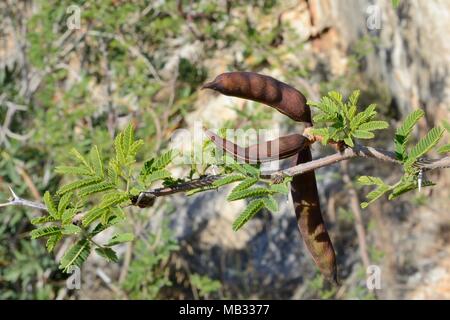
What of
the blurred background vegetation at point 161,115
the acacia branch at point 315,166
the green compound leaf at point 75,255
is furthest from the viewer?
the blurred background vegetation at point 161,115

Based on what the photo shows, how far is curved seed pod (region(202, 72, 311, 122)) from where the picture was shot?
1335 mm

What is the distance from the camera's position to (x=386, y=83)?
380 centimetres

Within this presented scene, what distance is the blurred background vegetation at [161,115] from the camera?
3344 mm

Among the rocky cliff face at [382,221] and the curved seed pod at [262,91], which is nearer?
the curved seed pod at [262,91]

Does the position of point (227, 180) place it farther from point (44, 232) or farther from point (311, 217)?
point (44, 232)

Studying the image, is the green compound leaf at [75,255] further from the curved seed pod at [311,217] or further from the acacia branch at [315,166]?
the curved seed pod at [311,217]

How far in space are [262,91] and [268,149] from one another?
0.12 metres

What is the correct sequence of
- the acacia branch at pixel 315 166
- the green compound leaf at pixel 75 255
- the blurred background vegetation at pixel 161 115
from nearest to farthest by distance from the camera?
1. the acacia branch at pixel 315 166
2. the green compound leaf at pixel 75 255
3. the blurred background vegetation at pixel 161 115

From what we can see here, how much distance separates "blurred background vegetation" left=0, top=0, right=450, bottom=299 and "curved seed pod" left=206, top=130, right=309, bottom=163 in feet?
5.83

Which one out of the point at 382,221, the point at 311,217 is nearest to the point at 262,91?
the point at 311,217

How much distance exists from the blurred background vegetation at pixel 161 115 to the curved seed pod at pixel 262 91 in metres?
1.74

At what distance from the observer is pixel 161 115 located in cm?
348

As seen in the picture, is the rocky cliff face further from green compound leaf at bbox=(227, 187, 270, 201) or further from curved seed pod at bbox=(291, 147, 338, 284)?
green compound leaf at bbox=(227, 187, 270, 201)

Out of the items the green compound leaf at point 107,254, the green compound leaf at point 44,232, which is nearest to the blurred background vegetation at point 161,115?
the green compound leaf at point 107,254
